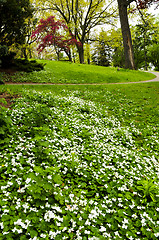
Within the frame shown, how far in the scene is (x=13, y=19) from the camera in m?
12.6

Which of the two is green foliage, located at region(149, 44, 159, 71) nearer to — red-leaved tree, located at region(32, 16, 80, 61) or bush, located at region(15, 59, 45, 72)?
red-leaved tree, located at region(32, 16, 80, 61)

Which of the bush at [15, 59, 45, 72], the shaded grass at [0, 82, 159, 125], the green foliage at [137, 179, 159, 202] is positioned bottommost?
the green foliage at [137, 179, 159, 202]

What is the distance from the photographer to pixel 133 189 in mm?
3873

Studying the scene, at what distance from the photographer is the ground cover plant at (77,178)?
2.89 meters

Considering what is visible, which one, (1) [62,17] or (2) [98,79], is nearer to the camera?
(2) [98,79]

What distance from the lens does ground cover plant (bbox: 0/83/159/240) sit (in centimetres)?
289

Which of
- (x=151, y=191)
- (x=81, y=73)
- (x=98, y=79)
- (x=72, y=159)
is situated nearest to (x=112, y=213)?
(x=151, y=191)

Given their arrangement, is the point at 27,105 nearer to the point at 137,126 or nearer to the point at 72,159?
the point at 72,159

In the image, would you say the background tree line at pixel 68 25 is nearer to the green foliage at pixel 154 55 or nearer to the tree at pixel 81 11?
the tree at pixel 81 11

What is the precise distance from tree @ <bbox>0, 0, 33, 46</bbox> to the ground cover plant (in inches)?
350

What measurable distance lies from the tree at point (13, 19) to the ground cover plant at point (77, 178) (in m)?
8.90

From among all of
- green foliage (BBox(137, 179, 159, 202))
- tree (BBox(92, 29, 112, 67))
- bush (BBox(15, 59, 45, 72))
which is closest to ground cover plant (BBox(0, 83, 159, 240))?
green foliage (BBox(137, 179, 159, 202))

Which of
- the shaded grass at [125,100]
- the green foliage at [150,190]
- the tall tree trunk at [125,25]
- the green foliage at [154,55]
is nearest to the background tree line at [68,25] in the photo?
the tall tree trunk at [125,25]

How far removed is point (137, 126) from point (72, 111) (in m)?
3.16
